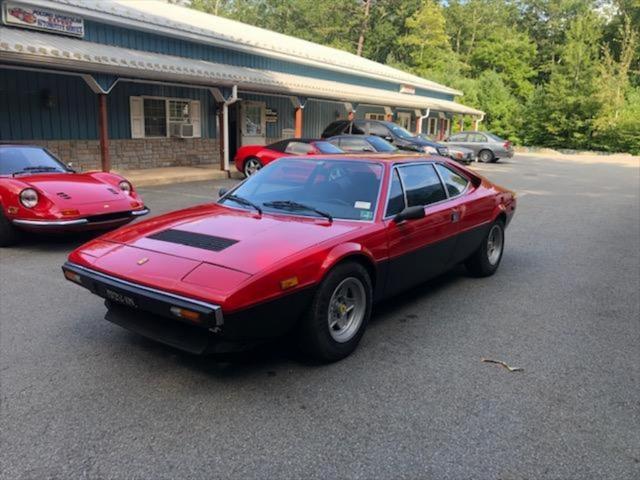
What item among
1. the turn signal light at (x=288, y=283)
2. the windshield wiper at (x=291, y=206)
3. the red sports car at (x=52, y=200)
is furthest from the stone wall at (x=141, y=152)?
the turn signal light at (x=288, y=283)

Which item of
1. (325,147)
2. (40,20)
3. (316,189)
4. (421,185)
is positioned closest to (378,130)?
(325,147)

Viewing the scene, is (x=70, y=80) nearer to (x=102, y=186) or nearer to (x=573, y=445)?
(x=102, y=186)

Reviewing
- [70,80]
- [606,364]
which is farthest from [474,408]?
[70,80]

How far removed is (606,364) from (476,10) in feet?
217

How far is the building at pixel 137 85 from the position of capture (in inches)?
494

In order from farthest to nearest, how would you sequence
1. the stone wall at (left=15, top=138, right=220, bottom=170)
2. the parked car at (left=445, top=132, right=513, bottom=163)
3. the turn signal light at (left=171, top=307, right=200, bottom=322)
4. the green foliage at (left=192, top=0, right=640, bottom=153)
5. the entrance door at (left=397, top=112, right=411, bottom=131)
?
the green foliage at (left=192, top=0, right=640, bottom=153) < the entrance door at (left=397, top=112, right=411, bottom=131) < the parked car at (left=445, top=132, right=513, bottom=163) < the stone wall at (left=15, top=138, right=220, bottom=170) < the turn signal light at (left=171, top=307, right=200, bottom=322)

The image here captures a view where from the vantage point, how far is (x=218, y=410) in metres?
3.05

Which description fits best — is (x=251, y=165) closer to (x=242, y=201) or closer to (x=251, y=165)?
(x=251, y=165)

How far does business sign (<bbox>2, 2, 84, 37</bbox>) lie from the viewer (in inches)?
510

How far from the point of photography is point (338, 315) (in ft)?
12.3

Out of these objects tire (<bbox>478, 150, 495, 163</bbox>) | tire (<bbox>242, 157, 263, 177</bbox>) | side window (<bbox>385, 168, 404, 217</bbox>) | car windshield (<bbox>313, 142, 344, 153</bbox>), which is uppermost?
side window (<bbox>385, 168, 404, 217</bbox>)

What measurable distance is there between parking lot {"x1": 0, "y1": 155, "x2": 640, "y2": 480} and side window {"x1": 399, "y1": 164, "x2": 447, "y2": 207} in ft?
3.22

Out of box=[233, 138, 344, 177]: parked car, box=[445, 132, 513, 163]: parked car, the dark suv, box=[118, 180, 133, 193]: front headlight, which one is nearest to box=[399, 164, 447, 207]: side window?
box=[118, 180, 133, 193]: front headlight

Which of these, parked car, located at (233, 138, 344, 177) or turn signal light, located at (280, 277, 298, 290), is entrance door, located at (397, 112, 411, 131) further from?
turn signal light, located at (280, 277, 298, 290)
